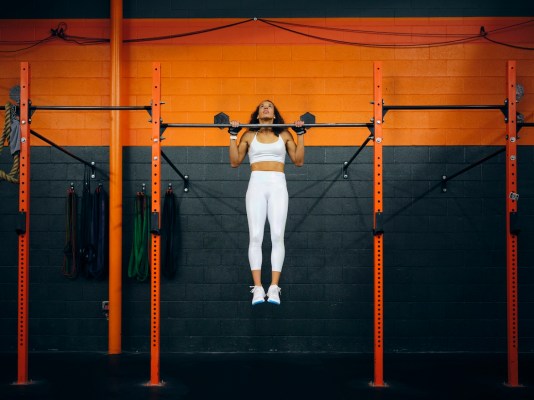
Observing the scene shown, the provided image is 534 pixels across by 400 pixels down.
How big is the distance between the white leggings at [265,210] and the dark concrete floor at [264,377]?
1013mm

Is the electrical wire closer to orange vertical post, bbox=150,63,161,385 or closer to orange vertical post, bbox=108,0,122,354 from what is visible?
orange vertical post, bbox=108,0,122,354

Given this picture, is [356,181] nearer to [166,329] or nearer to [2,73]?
[166,329]

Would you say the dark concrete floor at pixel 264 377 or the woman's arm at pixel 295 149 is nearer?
the dark concrete floor at pixel 264 377

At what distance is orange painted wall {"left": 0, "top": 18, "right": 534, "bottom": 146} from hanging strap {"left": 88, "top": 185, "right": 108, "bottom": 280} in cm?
64

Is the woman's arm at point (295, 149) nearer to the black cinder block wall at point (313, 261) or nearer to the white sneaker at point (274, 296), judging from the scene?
the black cinder block wall at point (313, 261)

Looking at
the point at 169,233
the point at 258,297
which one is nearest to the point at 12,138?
the point at 169,233

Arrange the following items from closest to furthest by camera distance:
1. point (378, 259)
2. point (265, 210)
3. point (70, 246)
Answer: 1. point (378, 259)
2. point (265, 210)
3. point (70, 246)

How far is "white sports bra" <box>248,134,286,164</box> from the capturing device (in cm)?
516

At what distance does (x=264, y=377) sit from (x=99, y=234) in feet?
7.71

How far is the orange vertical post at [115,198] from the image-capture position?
6051 mm

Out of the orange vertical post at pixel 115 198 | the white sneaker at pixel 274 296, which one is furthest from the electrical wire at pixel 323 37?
the white sneaker at pixel 274 296

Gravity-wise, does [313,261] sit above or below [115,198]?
below

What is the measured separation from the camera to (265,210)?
16.9 ft

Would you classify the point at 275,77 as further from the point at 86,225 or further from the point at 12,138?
the point at 12,138
